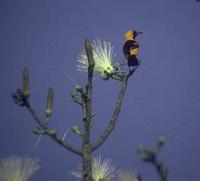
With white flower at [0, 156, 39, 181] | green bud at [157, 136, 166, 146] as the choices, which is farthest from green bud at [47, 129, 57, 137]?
green bud at [157, 136, 166, 146]

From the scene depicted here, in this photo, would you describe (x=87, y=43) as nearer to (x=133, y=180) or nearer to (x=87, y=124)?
(x=87, y=124)

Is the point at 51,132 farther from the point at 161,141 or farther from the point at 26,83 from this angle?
the point at 161,141

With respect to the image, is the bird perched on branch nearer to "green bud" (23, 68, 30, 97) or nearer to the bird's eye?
the bird's eye

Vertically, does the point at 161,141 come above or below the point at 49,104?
below

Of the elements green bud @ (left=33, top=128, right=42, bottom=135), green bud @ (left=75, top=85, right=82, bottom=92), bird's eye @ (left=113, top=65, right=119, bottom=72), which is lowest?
green bud @ (left=33, top=128, right=42, bottom=135)

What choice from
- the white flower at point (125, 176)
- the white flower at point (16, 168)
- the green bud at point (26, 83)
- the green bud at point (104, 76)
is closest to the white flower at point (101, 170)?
the white flower at point (125, 176)

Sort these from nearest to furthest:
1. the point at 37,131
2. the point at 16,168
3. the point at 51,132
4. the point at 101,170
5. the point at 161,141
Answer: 1. the point at 51,132
2. the point at 37,131
3. the point at 16,168
4. the point at 101,170
5. the point at 161,141

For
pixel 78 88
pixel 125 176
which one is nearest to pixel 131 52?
pixel 78 88
